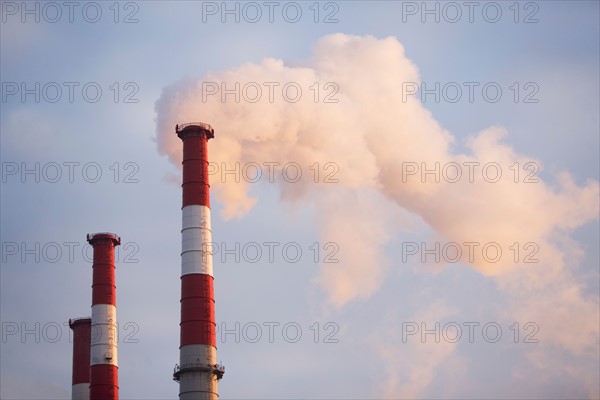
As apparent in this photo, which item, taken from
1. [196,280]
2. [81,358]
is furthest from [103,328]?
[196,280]

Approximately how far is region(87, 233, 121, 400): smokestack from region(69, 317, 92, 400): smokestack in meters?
4.34

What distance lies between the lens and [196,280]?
42.5 m

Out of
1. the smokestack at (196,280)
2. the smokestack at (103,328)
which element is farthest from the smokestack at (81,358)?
the smokestack at (196,280)

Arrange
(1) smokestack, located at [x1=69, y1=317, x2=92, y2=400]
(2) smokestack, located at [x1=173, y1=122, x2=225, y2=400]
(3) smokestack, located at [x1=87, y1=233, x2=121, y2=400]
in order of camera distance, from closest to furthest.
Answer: (2) smokestack, located at [x1=173, y1=122, x2=225, y2=400] → (3) smokestack, located at [x1=87, y1=233, x2=121, y2=400] → (1) smokestack, located at [x1=69, y1=317, x2=92, y2=400]

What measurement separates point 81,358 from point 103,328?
5904 mm

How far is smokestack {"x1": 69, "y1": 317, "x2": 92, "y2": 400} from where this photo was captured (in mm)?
53844

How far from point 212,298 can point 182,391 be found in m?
4.23

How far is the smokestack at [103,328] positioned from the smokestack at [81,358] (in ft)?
14.2

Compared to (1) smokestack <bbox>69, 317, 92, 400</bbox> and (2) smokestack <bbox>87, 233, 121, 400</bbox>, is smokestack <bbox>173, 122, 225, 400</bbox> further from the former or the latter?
(1) smokestack <bbox>69, 317, 92, 400</bbox>

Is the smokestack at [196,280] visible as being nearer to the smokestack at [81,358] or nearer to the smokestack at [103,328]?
the smokestack at [103,328]

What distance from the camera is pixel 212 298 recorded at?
1678 inches

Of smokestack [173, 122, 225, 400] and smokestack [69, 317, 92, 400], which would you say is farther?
smokestack [69, 317, 92, 400]

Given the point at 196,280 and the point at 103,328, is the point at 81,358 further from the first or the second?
the point at 196,280

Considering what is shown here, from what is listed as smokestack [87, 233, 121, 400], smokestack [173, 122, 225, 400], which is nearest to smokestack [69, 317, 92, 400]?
Result: smokestack [87, 233, 121, 400]
